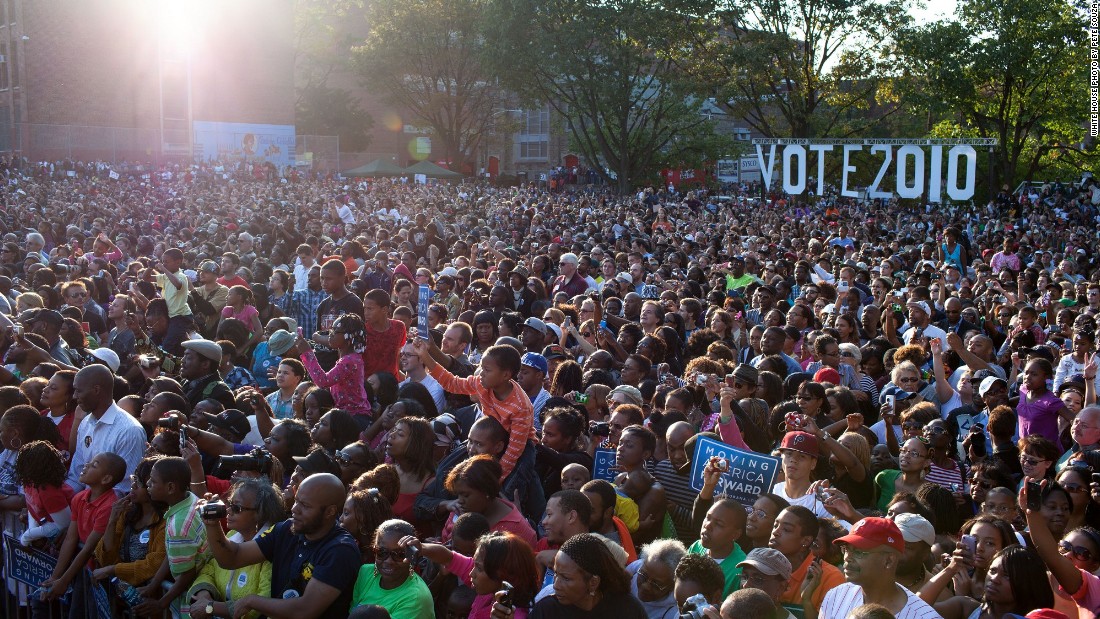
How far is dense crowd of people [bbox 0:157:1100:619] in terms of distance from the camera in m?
4.27

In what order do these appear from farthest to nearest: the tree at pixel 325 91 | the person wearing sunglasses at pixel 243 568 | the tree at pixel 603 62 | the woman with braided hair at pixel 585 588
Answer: the tree at pixel 325 91
the tree at pixel 603 62
the person wearing sunglasses at pixel 243 568
the woman with braided hair at pixel 585 588

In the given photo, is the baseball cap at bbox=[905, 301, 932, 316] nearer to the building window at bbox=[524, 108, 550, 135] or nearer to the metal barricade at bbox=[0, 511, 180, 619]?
the metal barricade at bbox=[0, 511, 180, 619]

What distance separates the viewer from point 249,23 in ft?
168

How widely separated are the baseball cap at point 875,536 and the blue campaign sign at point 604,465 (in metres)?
1.90

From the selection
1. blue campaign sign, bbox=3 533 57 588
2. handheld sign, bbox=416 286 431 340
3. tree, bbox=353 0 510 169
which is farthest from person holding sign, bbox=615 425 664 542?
tree, bbox=353 0 510 169

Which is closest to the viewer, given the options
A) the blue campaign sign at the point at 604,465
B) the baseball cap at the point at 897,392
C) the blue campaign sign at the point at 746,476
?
the blue campaign sign at the point at 746,476

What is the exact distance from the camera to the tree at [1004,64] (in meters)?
29.7

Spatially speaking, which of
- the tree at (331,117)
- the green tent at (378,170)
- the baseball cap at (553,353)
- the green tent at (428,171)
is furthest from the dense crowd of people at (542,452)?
the tree at (331,117)

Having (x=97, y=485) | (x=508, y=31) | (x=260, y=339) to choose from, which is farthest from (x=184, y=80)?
(x=97, y=485)

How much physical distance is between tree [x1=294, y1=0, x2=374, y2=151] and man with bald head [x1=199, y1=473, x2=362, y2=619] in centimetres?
5510

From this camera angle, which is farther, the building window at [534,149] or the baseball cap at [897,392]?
the building window at [534,149]

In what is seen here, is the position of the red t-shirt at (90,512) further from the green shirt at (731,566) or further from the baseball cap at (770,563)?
the baseball cap at (770,563)

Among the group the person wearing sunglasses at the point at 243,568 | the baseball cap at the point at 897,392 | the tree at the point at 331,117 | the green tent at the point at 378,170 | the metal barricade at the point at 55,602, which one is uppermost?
the tree at the point at 331,117

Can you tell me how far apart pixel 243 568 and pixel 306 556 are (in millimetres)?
445
